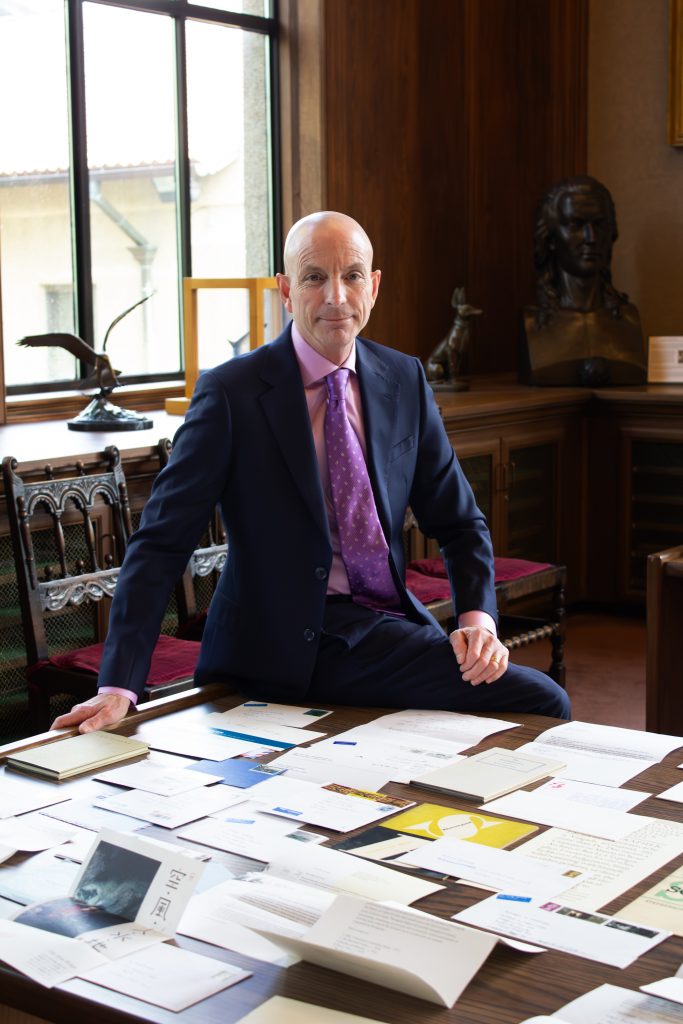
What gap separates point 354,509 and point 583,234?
3.76 m

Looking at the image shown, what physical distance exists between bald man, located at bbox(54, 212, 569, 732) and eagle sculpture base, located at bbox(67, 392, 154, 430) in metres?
1.68

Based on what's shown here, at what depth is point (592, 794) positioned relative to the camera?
6.00ft

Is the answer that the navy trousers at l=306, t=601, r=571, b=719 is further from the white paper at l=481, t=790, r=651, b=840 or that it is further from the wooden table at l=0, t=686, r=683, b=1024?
the wooden table at l=0, t=686, r=683, b=1024

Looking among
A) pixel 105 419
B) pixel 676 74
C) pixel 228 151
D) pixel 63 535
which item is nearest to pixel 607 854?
pixel 63 535

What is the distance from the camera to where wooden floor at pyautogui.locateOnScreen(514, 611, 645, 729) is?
4691 millimetres

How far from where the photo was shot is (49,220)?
479 centimetres

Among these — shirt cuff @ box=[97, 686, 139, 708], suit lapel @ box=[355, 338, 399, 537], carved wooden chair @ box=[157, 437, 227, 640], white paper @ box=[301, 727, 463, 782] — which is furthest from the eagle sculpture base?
white paper @ box=[301, 727, 463, 782]

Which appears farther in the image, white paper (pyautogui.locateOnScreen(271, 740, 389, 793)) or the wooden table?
white paper (pyautogui.locateOnScreen(271, 740, 389, 793))

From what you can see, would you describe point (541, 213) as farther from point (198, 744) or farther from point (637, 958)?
point (637, 958)

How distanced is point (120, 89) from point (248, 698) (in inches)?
131

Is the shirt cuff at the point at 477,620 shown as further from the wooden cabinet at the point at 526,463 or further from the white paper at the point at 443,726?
the wooden cabinet at the point at 526,463

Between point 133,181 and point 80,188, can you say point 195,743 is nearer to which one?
point 80,188

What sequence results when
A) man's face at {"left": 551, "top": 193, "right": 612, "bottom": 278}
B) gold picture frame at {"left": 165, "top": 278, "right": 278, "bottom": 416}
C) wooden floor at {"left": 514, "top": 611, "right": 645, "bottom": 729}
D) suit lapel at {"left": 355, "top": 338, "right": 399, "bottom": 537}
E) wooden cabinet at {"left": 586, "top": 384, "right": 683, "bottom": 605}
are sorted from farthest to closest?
man's face at {"left": 551, "top": 193, "right": 612, "bottom": 278}
wooden cabinet at {"left": 586, "top": 384, "right": 683, "bottom": 605}
wooden floor at {"left": 514, "top": 611, "right": 645, "bottom": 729}
gold picture frame at {"left": 165, "top": 278, "right": 278, "bottom": 416}
suit lapel at {"left": 355, "top": 338, "right": 399, "bottom": 537}

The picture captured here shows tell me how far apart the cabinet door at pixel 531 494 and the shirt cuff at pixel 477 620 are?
306cm
